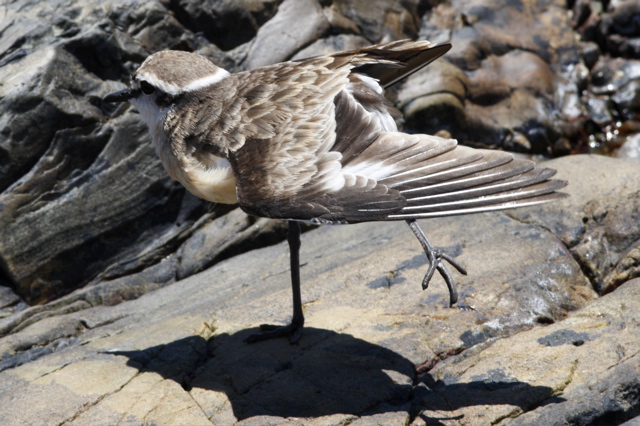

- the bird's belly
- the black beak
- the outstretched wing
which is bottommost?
the bird's belly

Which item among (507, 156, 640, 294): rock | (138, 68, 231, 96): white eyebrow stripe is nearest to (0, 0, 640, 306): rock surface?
(138, 68, 231, 96): white eyebrow stripe

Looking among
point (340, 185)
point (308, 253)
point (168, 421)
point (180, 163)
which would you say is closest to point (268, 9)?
point (308, 253)

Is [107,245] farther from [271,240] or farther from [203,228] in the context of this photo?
[271,240]

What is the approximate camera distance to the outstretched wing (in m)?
4.34

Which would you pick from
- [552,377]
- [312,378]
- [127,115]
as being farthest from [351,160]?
[127,115]

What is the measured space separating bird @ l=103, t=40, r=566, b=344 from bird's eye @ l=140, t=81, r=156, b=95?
0.5 inches

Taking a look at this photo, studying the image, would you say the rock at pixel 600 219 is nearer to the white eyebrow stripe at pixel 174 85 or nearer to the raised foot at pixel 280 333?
the raised foot at pixel 280 333

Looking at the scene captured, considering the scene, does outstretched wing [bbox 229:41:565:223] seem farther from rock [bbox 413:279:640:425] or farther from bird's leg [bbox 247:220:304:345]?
rock [bbox 413:279:640:425]

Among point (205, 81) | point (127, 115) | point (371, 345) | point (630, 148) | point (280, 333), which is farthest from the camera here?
point (630, 148)

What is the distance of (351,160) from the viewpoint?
485 centimetres

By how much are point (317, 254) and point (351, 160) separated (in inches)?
97.0

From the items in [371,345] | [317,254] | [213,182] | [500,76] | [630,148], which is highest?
[213,182]

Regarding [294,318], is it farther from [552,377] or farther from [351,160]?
[552,377]

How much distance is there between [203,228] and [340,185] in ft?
11.9
